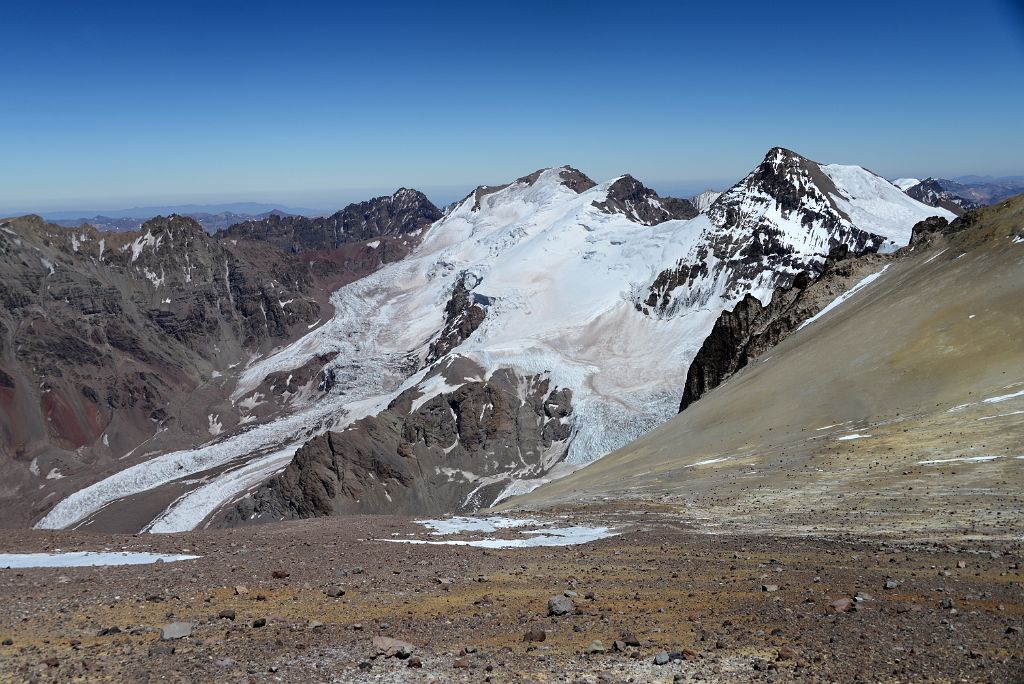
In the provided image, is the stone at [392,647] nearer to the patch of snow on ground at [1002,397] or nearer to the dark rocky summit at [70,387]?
the patch of snow on ground at [1002,397]

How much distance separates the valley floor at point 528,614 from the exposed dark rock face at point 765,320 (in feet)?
164

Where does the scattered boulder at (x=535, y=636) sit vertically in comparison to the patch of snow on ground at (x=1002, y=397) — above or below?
above

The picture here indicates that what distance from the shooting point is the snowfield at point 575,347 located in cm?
11431

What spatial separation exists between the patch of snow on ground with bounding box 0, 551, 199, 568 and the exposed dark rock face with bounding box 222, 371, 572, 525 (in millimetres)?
75019

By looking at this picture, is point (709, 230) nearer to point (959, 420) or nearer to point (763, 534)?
point (959, 420)

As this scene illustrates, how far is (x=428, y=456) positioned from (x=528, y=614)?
9323cm

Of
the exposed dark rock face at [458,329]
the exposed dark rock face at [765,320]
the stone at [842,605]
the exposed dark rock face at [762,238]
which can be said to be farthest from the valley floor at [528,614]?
the exposed dark rock face at [458,329]

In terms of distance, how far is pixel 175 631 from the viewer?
11.4 m

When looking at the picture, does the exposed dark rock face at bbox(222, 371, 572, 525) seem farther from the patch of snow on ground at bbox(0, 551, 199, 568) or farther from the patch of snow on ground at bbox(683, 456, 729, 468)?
the patch of snow on ground at bbox(0, 551, 199, 568)

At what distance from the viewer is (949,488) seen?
22.1 metres

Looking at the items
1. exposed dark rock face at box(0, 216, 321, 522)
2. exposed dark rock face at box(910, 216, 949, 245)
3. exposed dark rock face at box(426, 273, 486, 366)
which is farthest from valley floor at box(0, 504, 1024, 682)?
exposed dark rock face at box(426, 273, 486, 366)

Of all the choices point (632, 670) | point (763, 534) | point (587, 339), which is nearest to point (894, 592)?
point (632, 670)

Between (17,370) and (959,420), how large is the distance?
19414cm

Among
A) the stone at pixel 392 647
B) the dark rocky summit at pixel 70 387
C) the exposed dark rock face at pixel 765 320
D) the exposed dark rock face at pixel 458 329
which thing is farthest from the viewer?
the exposed dark rock face at pixel 458 329
